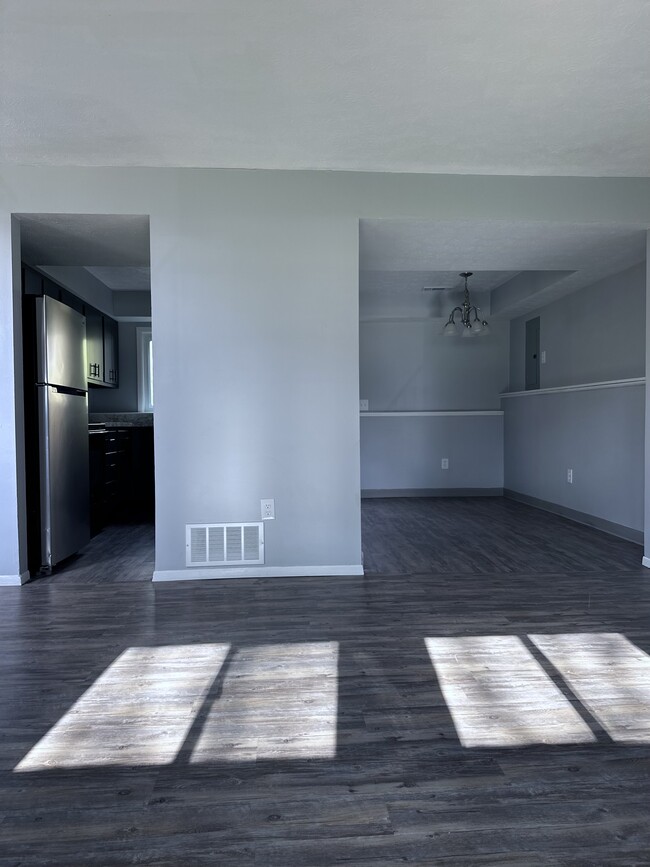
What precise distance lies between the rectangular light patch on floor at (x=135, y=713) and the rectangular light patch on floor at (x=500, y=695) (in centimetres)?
76

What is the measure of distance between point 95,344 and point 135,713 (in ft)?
13.8

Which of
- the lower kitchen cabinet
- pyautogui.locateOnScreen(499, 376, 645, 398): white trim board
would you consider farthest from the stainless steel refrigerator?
pyautogui.locateOnScreen(499, 376, 645, 398): white trim board

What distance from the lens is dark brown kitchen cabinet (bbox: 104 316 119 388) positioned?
5.42m

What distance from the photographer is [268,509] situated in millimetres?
2975

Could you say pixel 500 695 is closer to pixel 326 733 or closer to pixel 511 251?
pixel 326 733

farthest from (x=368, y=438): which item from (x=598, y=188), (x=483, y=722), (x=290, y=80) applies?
(x=483, y=722)

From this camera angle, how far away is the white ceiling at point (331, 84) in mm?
1801

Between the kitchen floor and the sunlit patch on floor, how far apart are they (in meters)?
1.31

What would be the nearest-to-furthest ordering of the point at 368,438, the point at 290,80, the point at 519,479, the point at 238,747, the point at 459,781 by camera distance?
1. the point at 459,781
2. the point at 238,747
3. the point at 290,80
4. the point at 519,479
5. the point at 368,438

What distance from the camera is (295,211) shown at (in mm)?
2930

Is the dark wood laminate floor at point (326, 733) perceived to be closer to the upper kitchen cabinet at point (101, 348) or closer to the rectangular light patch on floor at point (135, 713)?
the rectangular light patch on floor at point (135, 713)

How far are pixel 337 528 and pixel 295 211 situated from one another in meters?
1.69

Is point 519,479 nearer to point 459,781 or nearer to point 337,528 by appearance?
point 337,528

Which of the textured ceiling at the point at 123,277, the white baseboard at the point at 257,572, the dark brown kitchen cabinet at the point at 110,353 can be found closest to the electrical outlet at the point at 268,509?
the white baseboard at the point at 257,572
